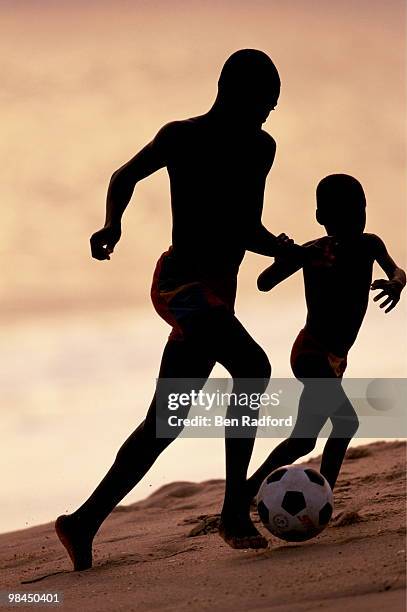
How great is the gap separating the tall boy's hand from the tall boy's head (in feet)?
3.17

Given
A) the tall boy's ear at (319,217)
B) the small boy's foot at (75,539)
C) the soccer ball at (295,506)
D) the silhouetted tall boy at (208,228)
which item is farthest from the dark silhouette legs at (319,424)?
the small boy's foot at (75,539)

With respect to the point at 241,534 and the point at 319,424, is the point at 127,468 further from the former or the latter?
the point at 319,424

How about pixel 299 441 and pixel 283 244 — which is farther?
pixel 299 441

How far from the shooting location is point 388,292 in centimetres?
665

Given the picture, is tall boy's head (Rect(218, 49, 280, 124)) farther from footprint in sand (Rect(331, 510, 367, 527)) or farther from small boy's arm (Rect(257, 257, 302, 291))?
footprint in sand (Rect(331, 510, 367, 527))

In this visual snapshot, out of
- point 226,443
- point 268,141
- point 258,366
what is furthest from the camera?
point 268,141

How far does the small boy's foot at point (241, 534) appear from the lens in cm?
639

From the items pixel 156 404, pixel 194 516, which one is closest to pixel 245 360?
pixel 156 404

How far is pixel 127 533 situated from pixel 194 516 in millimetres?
565

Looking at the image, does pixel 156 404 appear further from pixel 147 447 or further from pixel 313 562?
pixel 313 562

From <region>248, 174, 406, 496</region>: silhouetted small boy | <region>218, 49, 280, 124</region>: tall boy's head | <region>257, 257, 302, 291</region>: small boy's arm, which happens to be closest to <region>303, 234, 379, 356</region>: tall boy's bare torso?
<region>248, 174, 406, 496</region>: silhouetted small boy

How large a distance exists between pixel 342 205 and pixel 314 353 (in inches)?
36.4

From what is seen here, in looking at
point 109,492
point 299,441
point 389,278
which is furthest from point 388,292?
point 109,492

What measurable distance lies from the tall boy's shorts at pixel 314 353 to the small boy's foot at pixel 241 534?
1.10 metres
